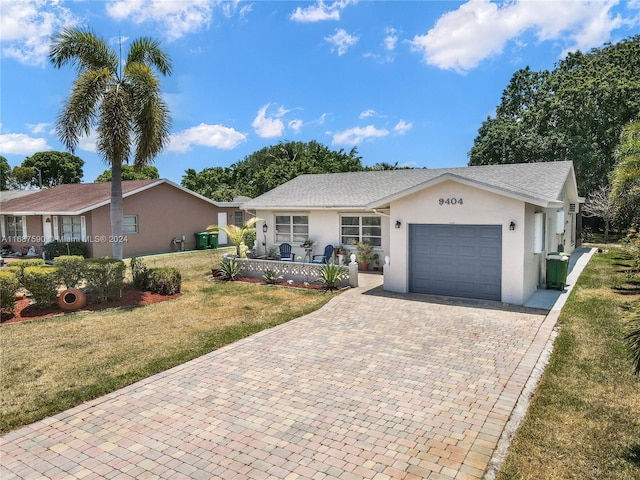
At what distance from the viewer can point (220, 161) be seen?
55.4 metres

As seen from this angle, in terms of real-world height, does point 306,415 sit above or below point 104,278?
below

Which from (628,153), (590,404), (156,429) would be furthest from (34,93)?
(628,153)

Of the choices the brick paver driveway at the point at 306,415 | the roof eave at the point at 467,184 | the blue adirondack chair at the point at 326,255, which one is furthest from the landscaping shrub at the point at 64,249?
the brick paver driveway at the point at 306,415

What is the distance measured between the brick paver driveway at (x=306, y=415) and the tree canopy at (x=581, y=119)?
1054 inches

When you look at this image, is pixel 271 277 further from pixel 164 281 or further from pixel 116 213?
pixel 116 213

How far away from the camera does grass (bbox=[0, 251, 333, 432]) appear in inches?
252

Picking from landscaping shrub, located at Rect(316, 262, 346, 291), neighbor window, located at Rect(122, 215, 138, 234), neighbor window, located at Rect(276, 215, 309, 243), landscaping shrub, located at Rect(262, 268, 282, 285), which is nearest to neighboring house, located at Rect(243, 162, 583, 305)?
landscaping shrub, located at Rect(316, 262, 346, 291)

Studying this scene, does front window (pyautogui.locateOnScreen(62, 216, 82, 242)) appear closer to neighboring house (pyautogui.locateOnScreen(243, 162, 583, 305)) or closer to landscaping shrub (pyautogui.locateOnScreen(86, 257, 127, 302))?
landscaping shrub (pyautogui.locateOnScreen(86, 257, 127, 302))

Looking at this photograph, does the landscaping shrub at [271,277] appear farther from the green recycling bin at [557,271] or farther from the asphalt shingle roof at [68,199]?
the asphalt shingle roof at [68,199]

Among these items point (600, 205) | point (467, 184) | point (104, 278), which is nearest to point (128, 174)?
point (104, 278)

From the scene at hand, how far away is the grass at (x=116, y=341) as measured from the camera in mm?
6389

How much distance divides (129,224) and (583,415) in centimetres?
2348

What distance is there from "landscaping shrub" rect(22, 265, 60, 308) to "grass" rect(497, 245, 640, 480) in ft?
36.9

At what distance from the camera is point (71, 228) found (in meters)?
24.1
